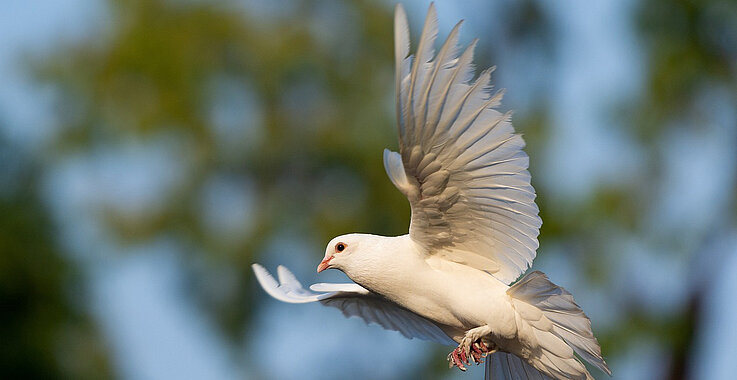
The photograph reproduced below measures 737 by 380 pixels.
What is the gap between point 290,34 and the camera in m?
14.5

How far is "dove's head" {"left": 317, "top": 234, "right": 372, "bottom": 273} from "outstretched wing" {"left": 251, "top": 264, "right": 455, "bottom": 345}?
2.50 ft

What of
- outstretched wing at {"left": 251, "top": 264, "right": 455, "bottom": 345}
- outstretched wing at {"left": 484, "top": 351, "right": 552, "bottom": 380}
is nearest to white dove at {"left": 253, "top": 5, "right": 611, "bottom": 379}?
outstretched wing at {"left": 484, "top": 351, "right": 552, "bottom": 380}

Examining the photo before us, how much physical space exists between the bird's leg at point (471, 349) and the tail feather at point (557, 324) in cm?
26

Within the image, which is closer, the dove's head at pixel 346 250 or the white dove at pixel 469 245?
the white dove at pixel 469 245

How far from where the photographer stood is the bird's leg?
444 centimetres

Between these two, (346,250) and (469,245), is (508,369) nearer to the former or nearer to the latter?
(469,245)

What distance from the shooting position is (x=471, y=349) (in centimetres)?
456

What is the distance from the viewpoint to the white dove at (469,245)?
13.6ft

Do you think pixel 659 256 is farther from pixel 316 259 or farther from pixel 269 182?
pixel 269 182

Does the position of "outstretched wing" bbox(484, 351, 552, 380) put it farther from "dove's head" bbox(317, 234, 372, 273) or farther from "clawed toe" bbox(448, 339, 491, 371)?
"dove's head" bbox(317, 234, 372, 273)

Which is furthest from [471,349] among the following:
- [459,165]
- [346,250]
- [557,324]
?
[459,165]

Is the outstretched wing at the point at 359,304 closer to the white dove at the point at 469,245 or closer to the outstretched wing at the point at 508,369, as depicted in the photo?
the outstretched wing at the point at 508,369

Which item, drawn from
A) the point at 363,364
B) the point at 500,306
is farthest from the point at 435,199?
the point at 363,364

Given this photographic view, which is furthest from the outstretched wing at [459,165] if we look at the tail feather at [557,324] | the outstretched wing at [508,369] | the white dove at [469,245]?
the outstretched wing at [508,369]
